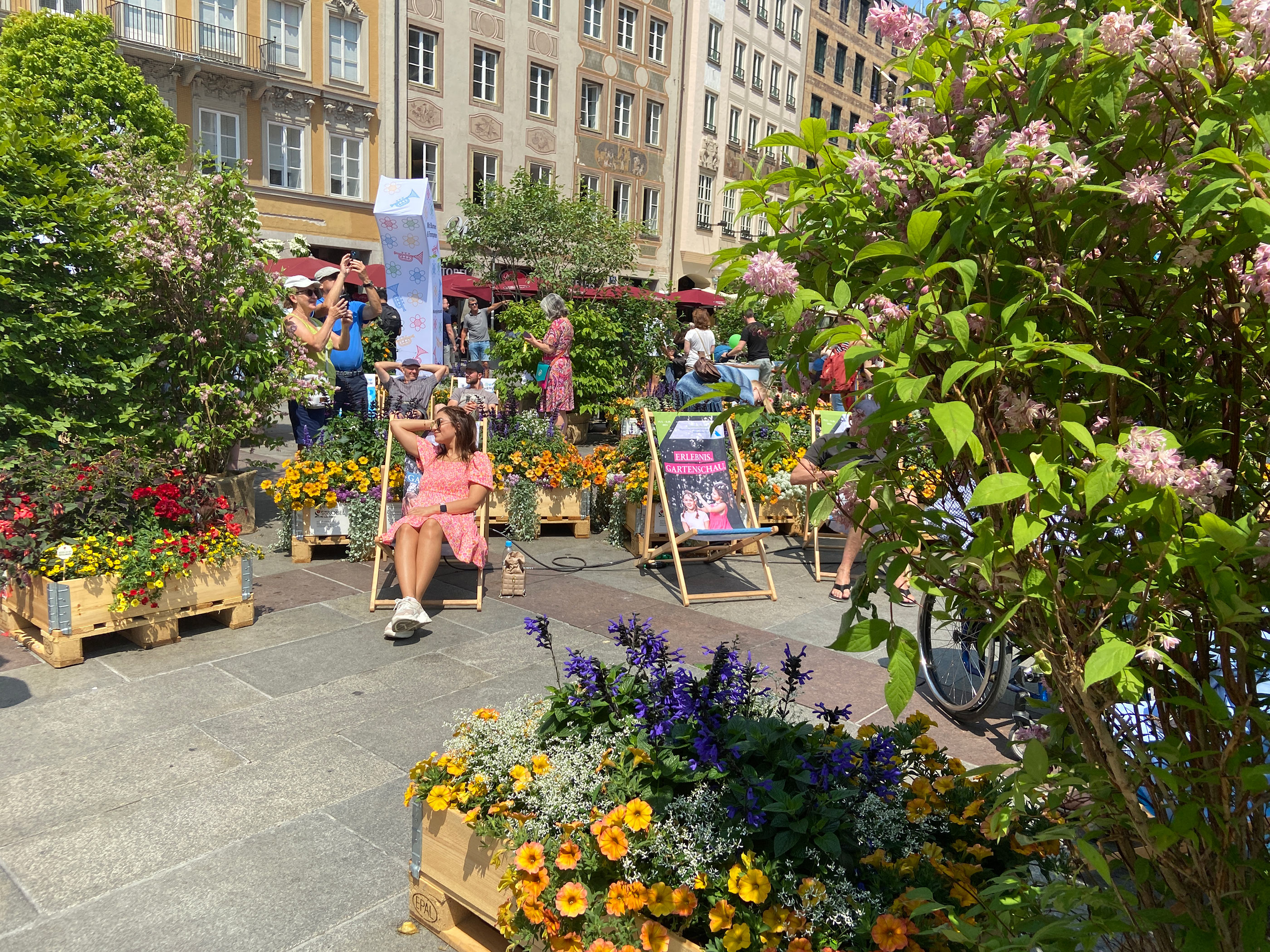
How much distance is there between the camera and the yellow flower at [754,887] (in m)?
2.33

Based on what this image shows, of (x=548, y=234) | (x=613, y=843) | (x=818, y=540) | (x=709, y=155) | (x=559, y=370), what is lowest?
(x=818, y=540)

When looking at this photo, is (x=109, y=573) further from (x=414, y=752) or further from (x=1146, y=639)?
(x=1146, y=639)

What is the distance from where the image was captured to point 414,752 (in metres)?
4.21

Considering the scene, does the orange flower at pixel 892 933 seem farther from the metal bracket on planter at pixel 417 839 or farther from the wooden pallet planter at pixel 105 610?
the wooden pallet planter at pixel 105 610

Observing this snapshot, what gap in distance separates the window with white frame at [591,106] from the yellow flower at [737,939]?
103 feet

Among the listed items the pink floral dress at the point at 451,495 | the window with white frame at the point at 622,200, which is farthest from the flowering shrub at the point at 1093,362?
the window with white frame at the point at 622,200

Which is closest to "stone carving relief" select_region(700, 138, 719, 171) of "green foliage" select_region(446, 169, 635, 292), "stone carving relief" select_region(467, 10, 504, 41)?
"stone carving relief" select_region(467, 10, 504, 41)

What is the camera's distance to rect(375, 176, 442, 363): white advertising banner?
11.4m

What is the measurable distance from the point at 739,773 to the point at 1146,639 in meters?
1.49

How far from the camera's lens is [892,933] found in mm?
2213

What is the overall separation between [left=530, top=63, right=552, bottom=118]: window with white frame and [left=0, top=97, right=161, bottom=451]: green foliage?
2484 cm

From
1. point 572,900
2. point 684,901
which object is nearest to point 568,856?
point 572,900

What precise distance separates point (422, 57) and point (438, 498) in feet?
79.5

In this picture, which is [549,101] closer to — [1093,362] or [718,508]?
[718,508]
